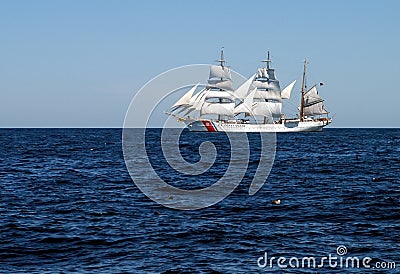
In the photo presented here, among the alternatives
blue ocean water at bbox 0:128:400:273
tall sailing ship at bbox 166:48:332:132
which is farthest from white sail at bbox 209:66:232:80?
blue ocean water at bbox 0:128:400:273

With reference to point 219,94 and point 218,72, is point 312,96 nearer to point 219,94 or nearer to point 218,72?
point 219,94

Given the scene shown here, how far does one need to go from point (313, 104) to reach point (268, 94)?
12.8 metres

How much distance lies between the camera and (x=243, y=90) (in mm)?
154500

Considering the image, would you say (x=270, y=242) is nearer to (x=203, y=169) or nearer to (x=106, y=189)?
(x=106, y=189)

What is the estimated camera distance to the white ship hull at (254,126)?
157 metres

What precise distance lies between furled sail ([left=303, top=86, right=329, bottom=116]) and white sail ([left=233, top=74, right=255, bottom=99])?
15.4 m

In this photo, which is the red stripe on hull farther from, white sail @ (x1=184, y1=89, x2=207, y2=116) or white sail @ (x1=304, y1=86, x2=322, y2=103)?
white sail @ (x1=304, y1=86, x2=322, y2=103)

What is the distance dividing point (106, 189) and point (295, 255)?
57.6 feet

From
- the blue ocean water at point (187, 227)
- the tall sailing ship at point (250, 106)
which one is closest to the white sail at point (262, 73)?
the tall sailing ship at point (250, 106)

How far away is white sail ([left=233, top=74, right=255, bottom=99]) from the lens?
15288cm

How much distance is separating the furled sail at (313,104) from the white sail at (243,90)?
15.4 m

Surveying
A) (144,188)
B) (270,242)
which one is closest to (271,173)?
(144,188)

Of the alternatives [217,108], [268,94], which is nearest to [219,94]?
[217,108]

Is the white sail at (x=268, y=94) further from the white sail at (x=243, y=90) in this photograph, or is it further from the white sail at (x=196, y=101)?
the white sail at (x=196, y=101)
